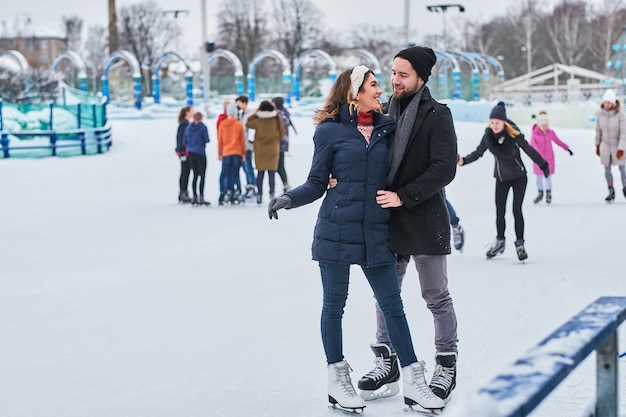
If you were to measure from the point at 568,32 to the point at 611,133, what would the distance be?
67.2m

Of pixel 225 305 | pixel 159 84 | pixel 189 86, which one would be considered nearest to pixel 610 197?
pixel 225 305

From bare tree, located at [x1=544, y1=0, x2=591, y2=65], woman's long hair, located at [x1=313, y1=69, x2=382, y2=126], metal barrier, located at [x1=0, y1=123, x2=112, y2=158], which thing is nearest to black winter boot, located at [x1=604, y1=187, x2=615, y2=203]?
woman's long hair, located at [x1=313, y1=69, x2=382, y2=126]

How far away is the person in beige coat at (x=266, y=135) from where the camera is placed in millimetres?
13438

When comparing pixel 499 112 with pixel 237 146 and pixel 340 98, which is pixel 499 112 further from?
pixel 237 146

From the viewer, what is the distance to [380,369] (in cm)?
467

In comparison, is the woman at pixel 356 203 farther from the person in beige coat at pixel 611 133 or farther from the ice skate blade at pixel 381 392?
the person in beige coat at pixel 611 133

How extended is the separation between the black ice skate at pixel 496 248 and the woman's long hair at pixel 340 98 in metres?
4.62

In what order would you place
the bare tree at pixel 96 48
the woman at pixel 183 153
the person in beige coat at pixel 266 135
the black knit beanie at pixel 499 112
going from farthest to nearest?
1. the bare tree at pixel 96 48
2. the woman at pixel 183 153
3. the person in beige coat at pixel 266 135
4. the black knit beanie at pixel 499 112

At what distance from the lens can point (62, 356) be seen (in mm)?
5629

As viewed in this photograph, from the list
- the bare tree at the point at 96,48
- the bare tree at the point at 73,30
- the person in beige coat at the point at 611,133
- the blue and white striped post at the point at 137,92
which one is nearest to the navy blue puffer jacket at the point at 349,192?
the person in beige coat at the point at 611,133

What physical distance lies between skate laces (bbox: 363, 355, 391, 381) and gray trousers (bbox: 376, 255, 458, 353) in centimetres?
24

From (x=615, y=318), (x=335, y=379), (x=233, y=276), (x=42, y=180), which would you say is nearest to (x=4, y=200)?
(x=42, y=180)

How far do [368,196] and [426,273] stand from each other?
17.5 inches

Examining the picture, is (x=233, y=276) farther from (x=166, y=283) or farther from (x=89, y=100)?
(x=89, y=100)
